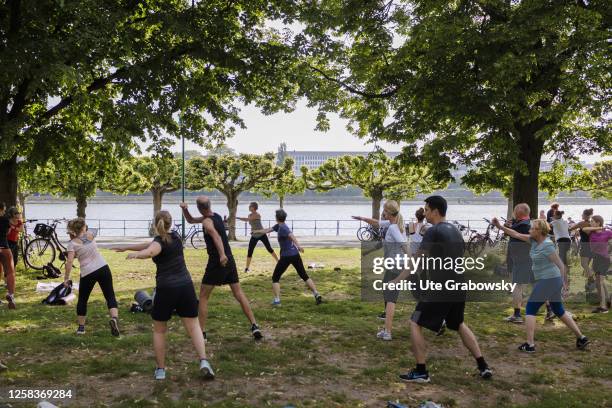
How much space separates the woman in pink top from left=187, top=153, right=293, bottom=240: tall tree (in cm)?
2408

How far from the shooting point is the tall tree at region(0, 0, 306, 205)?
31.7 ft

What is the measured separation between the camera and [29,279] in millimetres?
11664

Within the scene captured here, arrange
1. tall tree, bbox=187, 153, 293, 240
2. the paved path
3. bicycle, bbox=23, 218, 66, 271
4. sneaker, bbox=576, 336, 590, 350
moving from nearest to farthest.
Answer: sneaker, bbox=576, 336, 590, 350
bicycle, bbox=23, 218, 66, 271
the paved path
tall tree, bbox=187, 153, 293, 240

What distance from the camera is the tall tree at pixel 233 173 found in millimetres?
32031

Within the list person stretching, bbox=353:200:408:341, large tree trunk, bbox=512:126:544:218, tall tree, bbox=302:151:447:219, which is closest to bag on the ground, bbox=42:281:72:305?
person stretching, bbox=353:200:408:341

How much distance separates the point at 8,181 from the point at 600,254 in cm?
1337

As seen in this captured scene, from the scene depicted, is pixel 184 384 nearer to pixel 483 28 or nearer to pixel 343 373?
pixel 343 373

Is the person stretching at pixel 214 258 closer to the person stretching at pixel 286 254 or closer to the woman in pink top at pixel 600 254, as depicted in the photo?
the person stretching at pixel 286 254

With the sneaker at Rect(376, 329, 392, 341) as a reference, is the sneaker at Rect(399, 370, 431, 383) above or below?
above

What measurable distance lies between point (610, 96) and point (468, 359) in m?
8.30

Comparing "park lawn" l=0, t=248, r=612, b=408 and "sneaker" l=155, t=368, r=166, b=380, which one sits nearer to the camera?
"park lawn" l=0, t=248, r=612, b=408

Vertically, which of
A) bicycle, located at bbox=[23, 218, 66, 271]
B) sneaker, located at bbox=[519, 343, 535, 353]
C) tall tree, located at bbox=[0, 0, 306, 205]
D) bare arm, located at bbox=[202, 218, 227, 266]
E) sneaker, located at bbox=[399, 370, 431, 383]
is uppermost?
tall tree, located at bbox=[0, 0, 306, 205]

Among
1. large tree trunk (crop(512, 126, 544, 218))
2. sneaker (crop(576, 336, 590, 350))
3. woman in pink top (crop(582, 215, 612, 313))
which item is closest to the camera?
sneaker (crop(576, 336, 590, 350))

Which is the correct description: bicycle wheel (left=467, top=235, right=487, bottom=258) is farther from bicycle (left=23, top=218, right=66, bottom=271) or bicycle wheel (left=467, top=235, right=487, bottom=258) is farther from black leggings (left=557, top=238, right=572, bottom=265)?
bicycle (left=23, top=218, right=66, bottom=271)
